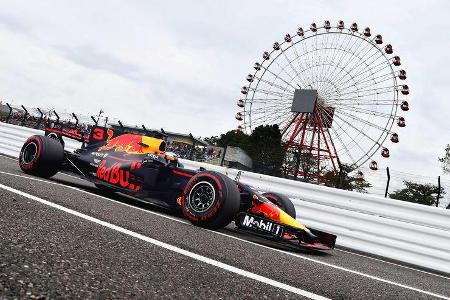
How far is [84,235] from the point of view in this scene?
10.0 feet

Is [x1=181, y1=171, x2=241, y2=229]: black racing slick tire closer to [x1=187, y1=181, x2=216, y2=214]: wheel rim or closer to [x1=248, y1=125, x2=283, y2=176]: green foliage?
[x1=187, y1=181, x2=216, y2=214]: wheel rim

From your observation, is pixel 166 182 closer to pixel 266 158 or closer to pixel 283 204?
pixel 283 204

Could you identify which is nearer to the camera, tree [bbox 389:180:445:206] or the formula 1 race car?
the formula 1 race car

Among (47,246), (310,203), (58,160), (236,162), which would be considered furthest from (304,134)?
(47,246)

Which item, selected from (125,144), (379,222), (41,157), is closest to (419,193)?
(379,222)

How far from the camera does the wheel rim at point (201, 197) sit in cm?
541

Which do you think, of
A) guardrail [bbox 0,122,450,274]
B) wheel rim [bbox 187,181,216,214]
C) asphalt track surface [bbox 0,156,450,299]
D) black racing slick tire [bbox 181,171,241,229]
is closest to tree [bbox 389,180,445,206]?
guardrail [bbox 0,122,450,274]

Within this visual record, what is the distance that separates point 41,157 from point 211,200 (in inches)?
136

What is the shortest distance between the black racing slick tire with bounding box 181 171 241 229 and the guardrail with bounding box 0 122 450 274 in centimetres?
292

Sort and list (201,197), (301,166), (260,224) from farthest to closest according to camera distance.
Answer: (301,166)
(201,197)
(260,224)

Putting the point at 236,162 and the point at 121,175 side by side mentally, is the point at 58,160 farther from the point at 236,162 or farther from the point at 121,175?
the point at 236,162

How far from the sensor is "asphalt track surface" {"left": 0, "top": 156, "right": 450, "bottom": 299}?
1.96 metres

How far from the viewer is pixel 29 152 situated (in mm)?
7492

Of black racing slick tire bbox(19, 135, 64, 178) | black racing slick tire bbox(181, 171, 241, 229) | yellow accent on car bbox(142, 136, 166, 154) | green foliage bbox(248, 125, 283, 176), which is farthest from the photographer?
green foliage bbox(248, 125, 283, 176)
